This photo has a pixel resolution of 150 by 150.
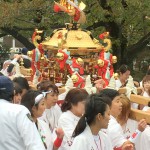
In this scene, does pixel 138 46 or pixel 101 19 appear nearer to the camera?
pixel 101 19

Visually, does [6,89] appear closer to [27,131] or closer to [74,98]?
[27,131]

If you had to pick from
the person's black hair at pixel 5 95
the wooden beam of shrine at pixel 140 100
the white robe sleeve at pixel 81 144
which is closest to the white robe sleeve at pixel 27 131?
the person's black hair at pixel 5 95

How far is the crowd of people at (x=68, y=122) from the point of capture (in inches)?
127

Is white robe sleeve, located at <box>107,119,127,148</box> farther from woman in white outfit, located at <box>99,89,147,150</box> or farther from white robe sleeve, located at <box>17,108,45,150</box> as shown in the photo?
white robe sleeve, located at <box>17,108,45,150</box>

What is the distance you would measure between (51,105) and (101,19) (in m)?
7.82

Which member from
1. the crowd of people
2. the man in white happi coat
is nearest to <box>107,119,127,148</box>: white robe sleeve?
the crowd of people

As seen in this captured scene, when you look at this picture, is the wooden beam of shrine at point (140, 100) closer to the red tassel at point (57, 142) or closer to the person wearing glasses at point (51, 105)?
the person wearing glasses at point (51, 105)

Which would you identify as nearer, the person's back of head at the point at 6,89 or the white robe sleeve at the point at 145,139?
the person's back of head at the point at 6,89

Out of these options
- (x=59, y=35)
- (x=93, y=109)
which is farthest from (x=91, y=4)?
(x=93, y=109)

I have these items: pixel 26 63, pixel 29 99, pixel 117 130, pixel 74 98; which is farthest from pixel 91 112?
pixel 26 63

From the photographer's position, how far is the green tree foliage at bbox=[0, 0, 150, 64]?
1220 cm

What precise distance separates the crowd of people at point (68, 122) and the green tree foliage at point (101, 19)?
643 centimetres

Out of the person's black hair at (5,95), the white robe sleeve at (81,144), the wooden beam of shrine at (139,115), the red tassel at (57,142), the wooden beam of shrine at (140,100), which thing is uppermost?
the person's black hair at (5,95)

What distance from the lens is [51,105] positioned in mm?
5383
